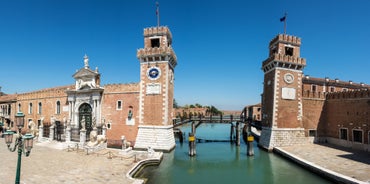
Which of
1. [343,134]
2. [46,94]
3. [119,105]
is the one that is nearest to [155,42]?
[119,105]

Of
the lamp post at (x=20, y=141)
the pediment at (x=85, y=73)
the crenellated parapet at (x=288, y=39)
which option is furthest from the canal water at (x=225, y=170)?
the pediment at (x=85, y=73)

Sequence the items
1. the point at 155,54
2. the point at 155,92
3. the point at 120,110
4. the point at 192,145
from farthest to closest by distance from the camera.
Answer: the point at 120,110, the point at 155,92, the point at 155,54, the point at 192,145

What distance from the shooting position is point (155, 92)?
23734 millimetres

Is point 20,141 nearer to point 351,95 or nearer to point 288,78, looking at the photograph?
point 288,78

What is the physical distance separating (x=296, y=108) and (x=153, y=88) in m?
15.8

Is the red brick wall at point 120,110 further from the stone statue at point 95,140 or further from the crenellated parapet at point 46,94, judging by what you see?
the crenellated parapet at point 46,94

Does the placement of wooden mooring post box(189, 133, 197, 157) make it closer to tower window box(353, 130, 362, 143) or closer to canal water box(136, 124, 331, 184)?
canal water box(136, 124, 331, 184)

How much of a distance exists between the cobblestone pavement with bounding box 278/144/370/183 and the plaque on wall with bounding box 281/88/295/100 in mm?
5242

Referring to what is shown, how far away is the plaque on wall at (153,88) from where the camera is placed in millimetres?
23656

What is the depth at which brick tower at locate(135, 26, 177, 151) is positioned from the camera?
2292cm

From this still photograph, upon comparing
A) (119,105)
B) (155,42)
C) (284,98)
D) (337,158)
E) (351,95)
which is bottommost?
(337,158)

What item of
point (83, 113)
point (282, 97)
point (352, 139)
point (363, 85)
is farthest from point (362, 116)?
point (83, 113)

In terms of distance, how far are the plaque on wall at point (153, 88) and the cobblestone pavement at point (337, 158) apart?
14.0 m

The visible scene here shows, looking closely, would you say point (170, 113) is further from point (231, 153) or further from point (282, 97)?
point (282, 97)
